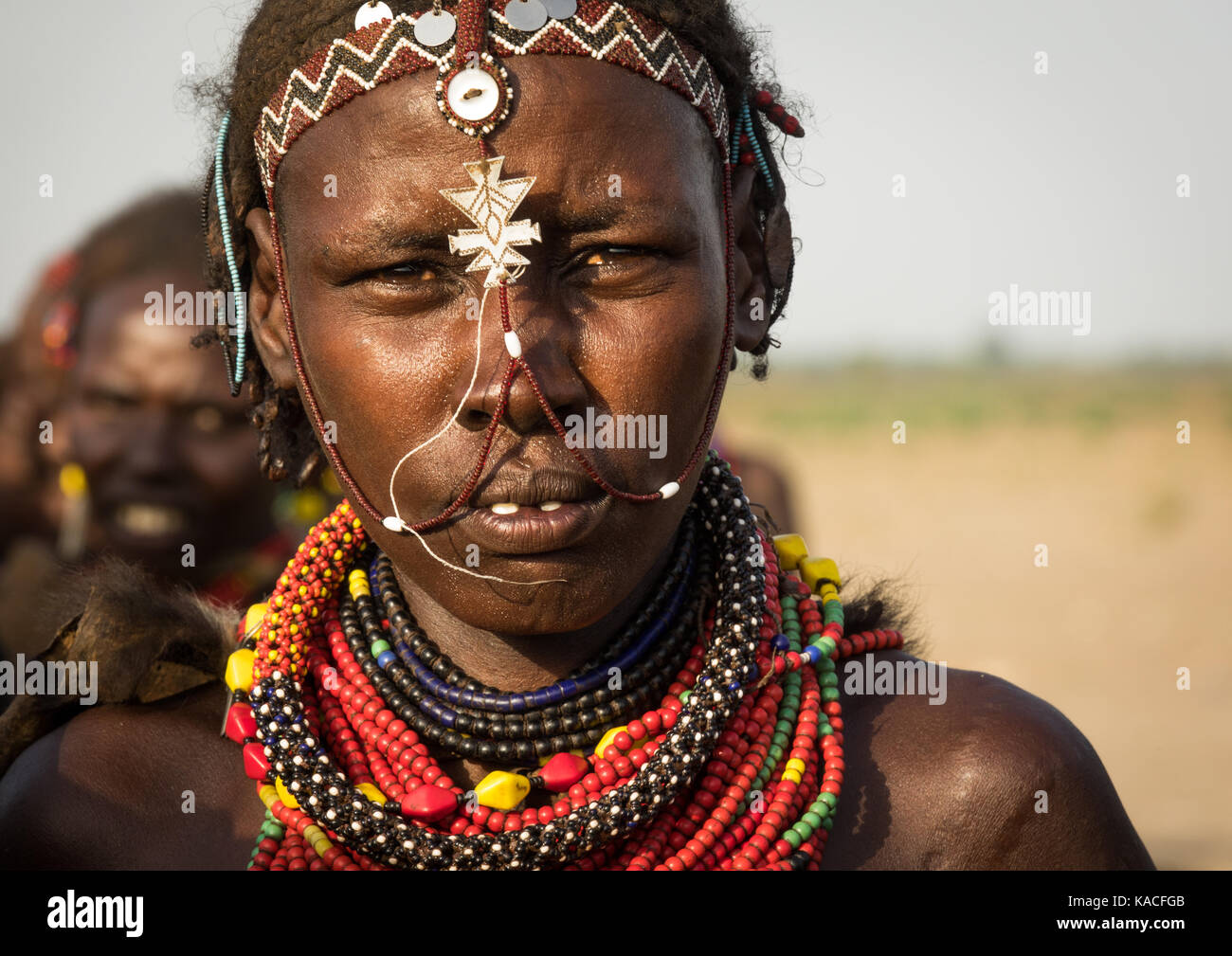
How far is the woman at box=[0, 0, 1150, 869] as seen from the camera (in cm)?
255

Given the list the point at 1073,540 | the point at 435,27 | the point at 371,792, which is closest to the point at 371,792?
the point at 371,792

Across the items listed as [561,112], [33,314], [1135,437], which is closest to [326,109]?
[561,112]

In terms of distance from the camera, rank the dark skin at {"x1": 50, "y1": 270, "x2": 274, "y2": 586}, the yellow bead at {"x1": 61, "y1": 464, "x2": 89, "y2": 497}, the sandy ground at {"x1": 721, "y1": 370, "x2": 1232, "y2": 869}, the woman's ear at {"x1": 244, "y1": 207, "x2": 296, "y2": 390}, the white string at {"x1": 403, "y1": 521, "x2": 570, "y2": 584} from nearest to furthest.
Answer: the white string at {"x1": 403, "y1": 521, "x2": 570, "y2": 584}, the woman's ear at {"x1": 244, "y1": 207, "x2": 296, "y2": 390}, the dark skin at {"x1": 50, "y1": 270, "x2": 274, "y2": 586}, the yellow bead at {"x1": 61, "y1": 464, "x2": 89, "y2": 497}, the sandy ground at {"x1": 721, "y1": 370, "x2": 1232, "y2": 869}

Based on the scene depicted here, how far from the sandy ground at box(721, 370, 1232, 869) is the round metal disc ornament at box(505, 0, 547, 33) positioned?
5.06 feet

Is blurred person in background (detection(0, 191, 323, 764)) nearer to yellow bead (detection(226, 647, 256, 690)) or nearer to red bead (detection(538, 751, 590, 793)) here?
yellow bead (detection(226, 647, 256, 690))

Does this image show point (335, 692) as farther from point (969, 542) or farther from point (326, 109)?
point (969, 542)

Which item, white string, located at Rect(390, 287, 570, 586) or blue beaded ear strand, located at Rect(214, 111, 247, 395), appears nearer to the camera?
white string, located at Rect(390, 287, 570, 586)

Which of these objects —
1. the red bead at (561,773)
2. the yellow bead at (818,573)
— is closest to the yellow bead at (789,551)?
the yellow bead at (818,573)

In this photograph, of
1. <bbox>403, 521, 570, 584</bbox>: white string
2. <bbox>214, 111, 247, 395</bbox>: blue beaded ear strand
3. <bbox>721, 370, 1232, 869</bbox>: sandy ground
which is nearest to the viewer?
<bbox>403, 521, 570, 584</bbox>: white string

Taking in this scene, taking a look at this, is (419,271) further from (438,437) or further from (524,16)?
(524,16)

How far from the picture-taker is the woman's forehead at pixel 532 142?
254 cm

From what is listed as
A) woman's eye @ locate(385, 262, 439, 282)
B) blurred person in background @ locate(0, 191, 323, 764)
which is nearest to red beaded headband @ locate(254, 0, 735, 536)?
woman's eye @ locate(385, 262, 439, 282)

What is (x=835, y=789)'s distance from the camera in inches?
Answer: 111

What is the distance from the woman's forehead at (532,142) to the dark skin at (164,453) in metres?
3.28
